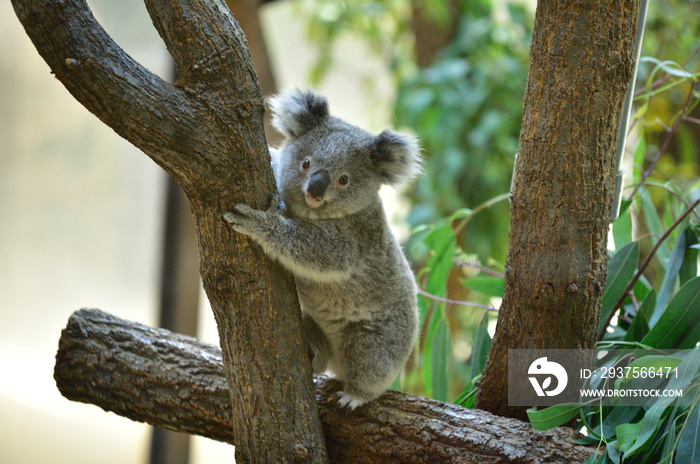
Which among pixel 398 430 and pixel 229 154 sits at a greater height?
pixel 229 154

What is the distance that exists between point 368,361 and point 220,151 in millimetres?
1053

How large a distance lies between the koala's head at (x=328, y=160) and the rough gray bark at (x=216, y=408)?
2.43 ft

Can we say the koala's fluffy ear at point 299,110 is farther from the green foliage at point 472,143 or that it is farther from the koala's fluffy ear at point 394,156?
the green foliage at point 472,143

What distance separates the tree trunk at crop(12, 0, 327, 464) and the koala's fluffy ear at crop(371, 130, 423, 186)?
2.28 feet

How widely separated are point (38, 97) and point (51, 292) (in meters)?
1.08

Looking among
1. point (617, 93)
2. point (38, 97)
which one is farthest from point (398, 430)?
point (38, 97)

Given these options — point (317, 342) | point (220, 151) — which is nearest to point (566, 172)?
point (220, 151)

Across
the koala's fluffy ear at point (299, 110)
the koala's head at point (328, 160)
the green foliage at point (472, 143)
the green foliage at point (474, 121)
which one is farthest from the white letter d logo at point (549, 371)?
the green foliage at point (474, 121)

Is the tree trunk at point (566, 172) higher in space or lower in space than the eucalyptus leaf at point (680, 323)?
higher

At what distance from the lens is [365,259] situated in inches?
95.1

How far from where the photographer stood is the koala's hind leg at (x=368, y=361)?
2232 mm

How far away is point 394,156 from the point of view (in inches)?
96.1

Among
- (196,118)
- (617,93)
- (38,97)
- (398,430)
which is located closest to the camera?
(196,118)

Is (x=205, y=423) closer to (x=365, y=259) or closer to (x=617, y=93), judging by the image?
(x=365, y=259)
